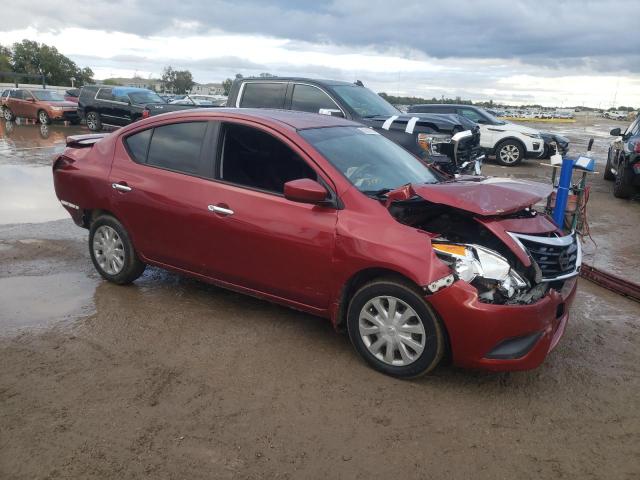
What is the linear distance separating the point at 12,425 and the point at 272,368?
60.3 inches

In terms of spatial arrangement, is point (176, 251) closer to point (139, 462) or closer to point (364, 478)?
point (139, 462)

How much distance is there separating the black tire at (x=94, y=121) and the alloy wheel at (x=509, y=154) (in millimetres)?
13965

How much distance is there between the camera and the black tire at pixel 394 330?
336cm

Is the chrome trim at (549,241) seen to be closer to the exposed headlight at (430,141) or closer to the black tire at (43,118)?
the exposed headlight at (430,141)

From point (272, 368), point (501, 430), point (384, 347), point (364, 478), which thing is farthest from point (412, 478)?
point (272, 368)

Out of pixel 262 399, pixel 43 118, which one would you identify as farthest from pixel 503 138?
pixel 43 118

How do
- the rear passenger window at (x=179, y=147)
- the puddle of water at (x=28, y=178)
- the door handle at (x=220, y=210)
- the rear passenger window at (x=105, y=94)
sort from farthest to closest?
the rear passenger window at (x=105, y=94)
the puddle of water at (x=28, y=178)
the rear passenger window at (x=179, y=147)
the door handle at (x=220, y=210)

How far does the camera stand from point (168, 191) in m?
4.47

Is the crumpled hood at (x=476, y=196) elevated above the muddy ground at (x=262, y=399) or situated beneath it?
elevated above

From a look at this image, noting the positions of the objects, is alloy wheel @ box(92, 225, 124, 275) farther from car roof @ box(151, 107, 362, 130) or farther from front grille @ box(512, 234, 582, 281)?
front grille @ box(512, 234, 582, 281)

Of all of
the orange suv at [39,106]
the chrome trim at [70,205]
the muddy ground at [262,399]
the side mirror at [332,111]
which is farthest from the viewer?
the orange suv at [39,106]

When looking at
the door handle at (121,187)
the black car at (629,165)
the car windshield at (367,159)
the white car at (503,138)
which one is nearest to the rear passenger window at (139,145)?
the door handle at (121,187)

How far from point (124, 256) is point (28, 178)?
22.1 ft

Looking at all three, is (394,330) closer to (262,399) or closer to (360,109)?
(262,399)
